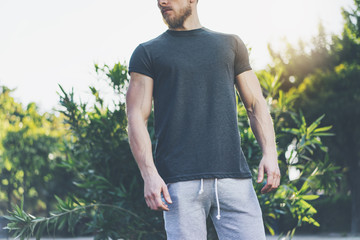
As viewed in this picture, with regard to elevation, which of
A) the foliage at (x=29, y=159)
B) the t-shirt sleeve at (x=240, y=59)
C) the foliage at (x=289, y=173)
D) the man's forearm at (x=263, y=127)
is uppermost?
the t-shirt sleeve at (x=240, y=59)

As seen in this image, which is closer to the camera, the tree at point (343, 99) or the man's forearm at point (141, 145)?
the man's forearm at point (141, 145)

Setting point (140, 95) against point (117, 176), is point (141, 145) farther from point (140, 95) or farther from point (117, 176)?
point (117, 176)

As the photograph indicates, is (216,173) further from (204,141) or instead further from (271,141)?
(271,141)

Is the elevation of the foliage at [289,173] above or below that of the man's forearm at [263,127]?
below

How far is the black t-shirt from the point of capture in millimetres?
2188

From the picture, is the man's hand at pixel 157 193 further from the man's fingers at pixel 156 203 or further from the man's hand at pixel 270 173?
the man's hand at pixel 270 173

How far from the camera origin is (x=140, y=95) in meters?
2.34

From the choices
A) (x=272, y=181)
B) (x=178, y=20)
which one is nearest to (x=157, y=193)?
(x=272, y=181)

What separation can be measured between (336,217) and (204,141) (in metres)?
19.7

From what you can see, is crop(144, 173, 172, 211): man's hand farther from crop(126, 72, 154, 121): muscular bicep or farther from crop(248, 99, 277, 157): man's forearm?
crop(248, 99, 277, 157): man's forearm

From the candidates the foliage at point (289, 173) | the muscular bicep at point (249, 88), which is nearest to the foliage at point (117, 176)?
the foliage at point (289, 173)

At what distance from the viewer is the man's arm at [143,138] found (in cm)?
210

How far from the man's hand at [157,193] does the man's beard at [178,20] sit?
0.82 meters

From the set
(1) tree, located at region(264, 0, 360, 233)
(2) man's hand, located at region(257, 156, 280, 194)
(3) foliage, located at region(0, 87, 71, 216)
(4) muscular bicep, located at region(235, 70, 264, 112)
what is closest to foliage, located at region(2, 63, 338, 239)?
(4) muscular bicep, located at region(235, 70, 264, 112)
